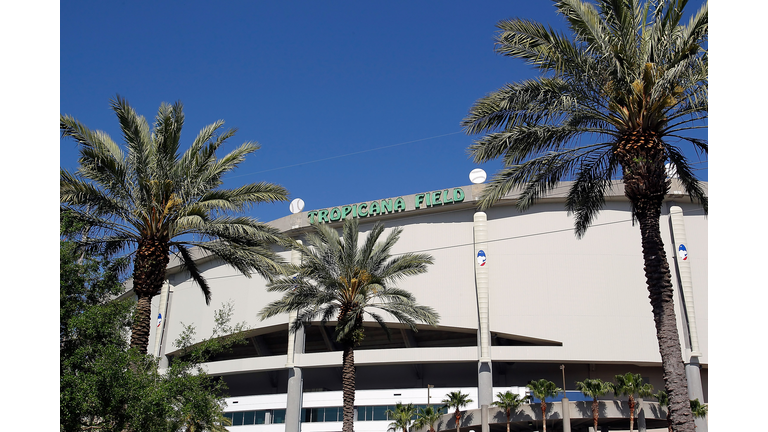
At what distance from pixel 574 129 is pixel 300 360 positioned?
34.0m

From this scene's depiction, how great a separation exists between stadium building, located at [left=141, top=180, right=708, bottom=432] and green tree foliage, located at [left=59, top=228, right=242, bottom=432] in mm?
26037

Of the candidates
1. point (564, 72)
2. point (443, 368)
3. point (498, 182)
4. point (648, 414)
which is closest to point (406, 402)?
point (443, 368)

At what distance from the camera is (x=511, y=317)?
43.2 metres

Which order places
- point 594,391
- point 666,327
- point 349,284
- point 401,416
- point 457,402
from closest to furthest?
point 666,327 → point 349,284 → point 594,391 → point 457,402 → point 401,416

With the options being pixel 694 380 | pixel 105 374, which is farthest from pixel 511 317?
pixel 105 374

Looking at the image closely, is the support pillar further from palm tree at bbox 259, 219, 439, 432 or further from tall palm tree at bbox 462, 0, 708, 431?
tall palm tree at bbox 462, 0, 708, 431

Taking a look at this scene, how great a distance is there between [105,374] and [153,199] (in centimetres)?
576

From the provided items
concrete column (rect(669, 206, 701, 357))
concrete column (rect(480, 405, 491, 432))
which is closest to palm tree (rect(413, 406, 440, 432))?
concrete column (rect(480, 405, 491, 432))

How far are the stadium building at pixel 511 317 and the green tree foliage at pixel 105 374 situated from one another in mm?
26037

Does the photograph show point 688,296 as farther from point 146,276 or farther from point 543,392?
point 146,276

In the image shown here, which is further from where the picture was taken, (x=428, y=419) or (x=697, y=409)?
(x=428, y=419)

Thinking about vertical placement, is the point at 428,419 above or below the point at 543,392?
below

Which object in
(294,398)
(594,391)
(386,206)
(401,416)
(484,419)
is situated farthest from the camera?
(386,206)

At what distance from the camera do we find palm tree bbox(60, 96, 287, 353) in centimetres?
1828
